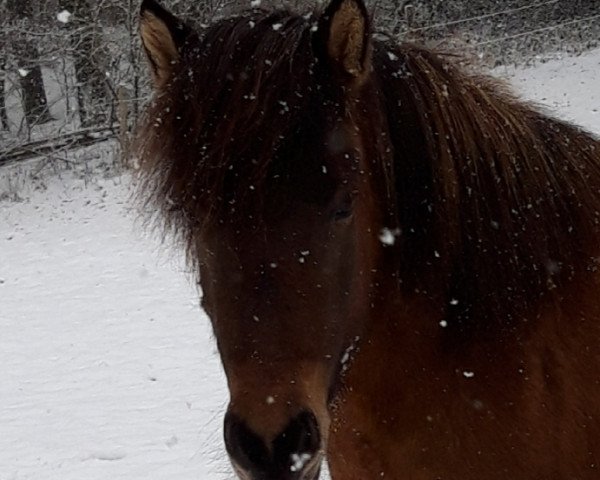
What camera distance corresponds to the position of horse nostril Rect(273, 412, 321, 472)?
1497 mm

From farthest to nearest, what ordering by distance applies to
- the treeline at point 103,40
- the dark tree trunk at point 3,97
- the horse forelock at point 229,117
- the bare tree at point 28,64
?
1. the dark tree trunk at point 3,97
2. the bare tree at point 28,64
3. the treeline at point 103,40
4. the horse forelock at point 229,117

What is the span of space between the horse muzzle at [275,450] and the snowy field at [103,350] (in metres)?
1.28

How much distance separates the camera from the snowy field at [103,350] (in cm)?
456

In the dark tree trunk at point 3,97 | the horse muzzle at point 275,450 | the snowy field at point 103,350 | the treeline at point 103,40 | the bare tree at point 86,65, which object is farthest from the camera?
A: the dark tree trunk at point 3,97

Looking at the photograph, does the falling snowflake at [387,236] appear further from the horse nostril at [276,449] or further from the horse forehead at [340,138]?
the horse nostril at [276,449]

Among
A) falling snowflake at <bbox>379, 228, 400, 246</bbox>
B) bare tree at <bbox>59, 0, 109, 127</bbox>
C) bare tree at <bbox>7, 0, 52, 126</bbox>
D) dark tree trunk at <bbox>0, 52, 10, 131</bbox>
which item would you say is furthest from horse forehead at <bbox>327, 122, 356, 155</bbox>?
dark tree trunk at <bbox>0, 52, 10, 131</bbox>

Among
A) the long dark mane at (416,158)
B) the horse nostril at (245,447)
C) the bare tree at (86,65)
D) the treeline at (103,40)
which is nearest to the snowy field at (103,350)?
the long dark mane at (416,158)

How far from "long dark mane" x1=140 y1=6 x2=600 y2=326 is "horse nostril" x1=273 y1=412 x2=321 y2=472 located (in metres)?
0.47

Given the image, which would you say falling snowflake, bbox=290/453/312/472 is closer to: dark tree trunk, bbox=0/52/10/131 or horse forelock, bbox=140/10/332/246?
horse forelock, bbox=140/10/332/246

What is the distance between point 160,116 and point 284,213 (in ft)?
1.36

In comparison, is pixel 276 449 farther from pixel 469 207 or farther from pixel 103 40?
pixel 103 40

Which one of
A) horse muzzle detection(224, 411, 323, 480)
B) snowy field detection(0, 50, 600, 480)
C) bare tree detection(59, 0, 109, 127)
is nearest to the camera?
horse muzzle detection(224, 411, 323, 480)

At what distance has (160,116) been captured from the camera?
5.85ft

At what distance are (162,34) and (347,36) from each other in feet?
1.57
